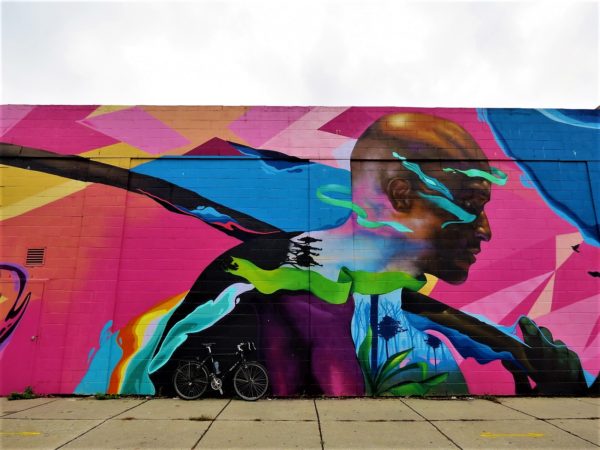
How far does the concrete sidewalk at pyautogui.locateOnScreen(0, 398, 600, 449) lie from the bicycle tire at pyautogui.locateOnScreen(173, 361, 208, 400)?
23 cm

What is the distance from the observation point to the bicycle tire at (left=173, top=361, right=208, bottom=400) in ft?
24.0

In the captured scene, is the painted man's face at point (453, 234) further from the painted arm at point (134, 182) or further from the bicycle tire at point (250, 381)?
the bicycle tire at point (250, 381)

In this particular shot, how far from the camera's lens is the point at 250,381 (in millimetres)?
7328

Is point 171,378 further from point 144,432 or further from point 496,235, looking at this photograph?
point 496,235

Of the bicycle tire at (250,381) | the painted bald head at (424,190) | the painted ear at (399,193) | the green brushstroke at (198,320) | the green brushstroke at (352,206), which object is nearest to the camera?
the bicycle tire at (250,381)

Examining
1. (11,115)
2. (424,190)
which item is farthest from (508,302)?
(11,115)

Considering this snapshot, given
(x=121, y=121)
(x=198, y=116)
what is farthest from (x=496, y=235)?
(x=121, y=121)

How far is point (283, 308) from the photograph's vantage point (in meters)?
7.87

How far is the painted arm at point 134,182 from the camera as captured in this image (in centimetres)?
822

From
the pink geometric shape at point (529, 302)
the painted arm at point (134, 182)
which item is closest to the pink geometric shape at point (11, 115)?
the painted arm at point (134, 182)

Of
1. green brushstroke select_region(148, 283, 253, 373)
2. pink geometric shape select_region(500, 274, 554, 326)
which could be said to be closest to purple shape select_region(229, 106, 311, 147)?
green brushstroke select_region(148, 283, 253, 373)

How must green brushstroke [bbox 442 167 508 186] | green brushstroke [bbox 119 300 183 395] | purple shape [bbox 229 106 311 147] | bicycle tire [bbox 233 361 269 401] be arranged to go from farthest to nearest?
1. purple shape [bbox 229 106 311 147]
2. green brushstroke [bbox 442 167 508 186]
3. green brushstroke [bbox 119 300 183 395]
4. bicycle tire [bbox 233 361 269 401]

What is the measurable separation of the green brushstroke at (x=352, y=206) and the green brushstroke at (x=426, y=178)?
1146 millimetres

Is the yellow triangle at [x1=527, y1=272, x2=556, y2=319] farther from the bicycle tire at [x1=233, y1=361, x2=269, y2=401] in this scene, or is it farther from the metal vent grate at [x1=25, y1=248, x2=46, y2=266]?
the metal vent grate at [x1=25, y1=248, x2=46, y2=266]
